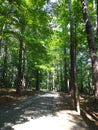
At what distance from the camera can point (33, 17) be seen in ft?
51.4

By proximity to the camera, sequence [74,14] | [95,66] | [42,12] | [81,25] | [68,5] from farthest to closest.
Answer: [81,25] → [68,5] → [74,14] → [42,12] → [95,66]

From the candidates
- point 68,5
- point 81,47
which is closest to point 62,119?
point 68,5

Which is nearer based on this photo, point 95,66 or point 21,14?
point 95,66

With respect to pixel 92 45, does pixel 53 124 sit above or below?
below

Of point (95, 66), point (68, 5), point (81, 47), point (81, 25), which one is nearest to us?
point (95, 66)

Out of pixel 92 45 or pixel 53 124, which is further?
pixel 53 124

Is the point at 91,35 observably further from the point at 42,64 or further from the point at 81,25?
the point at 42,64

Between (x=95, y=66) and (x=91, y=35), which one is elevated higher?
(x=91, y=35)

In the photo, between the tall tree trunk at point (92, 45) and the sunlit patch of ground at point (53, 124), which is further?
the sunlit patch of ground at point (53, 124)

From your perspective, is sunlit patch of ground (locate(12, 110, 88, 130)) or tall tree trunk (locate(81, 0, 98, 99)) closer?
tall tree trunk (locate(81, 0, 98, 99))

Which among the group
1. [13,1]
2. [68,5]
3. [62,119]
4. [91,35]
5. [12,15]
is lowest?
[62,119]

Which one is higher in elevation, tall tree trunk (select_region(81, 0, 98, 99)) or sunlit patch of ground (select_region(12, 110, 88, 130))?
tall tree trunk (select_region(81, 0, 98, 99))

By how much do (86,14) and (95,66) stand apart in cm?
214

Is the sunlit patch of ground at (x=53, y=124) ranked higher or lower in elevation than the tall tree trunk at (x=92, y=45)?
lower
